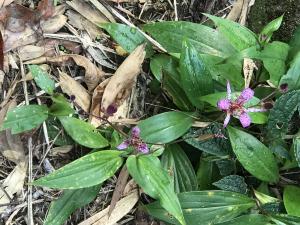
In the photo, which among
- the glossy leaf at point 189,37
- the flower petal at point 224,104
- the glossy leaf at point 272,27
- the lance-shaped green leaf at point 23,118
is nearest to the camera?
the flower petal at point 224,104

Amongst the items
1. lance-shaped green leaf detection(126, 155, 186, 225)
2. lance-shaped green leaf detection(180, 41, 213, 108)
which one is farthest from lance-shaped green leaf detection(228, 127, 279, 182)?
lance-shaped green leaf detection(126, 155, 186, 225)

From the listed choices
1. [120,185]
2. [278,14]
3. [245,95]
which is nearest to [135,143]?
[120,185]

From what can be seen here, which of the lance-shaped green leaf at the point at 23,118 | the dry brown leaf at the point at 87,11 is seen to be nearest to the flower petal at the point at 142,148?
the lance-shaped green leaf at the point at 23,118

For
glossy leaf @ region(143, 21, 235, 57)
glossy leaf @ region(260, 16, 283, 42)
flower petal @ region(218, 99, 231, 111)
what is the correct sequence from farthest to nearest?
glossy leaf @ region(143, 21, 235, 57) → glossy leaf @ region(260, 16, 283, 42) → flower petal @ region(218, 99, 231, 111)

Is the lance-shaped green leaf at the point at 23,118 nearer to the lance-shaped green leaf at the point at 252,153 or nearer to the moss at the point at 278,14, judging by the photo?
the lance-shaped green leaf at the point at 252,153

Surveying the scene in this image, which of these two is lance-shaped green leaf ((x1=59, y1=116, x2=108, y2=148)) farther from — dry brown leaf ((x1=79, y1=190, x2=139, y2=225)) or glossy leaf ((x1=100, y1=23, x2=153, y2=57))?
glossy leaf ((x1=100, y1=23, x2=153, y2=57))
